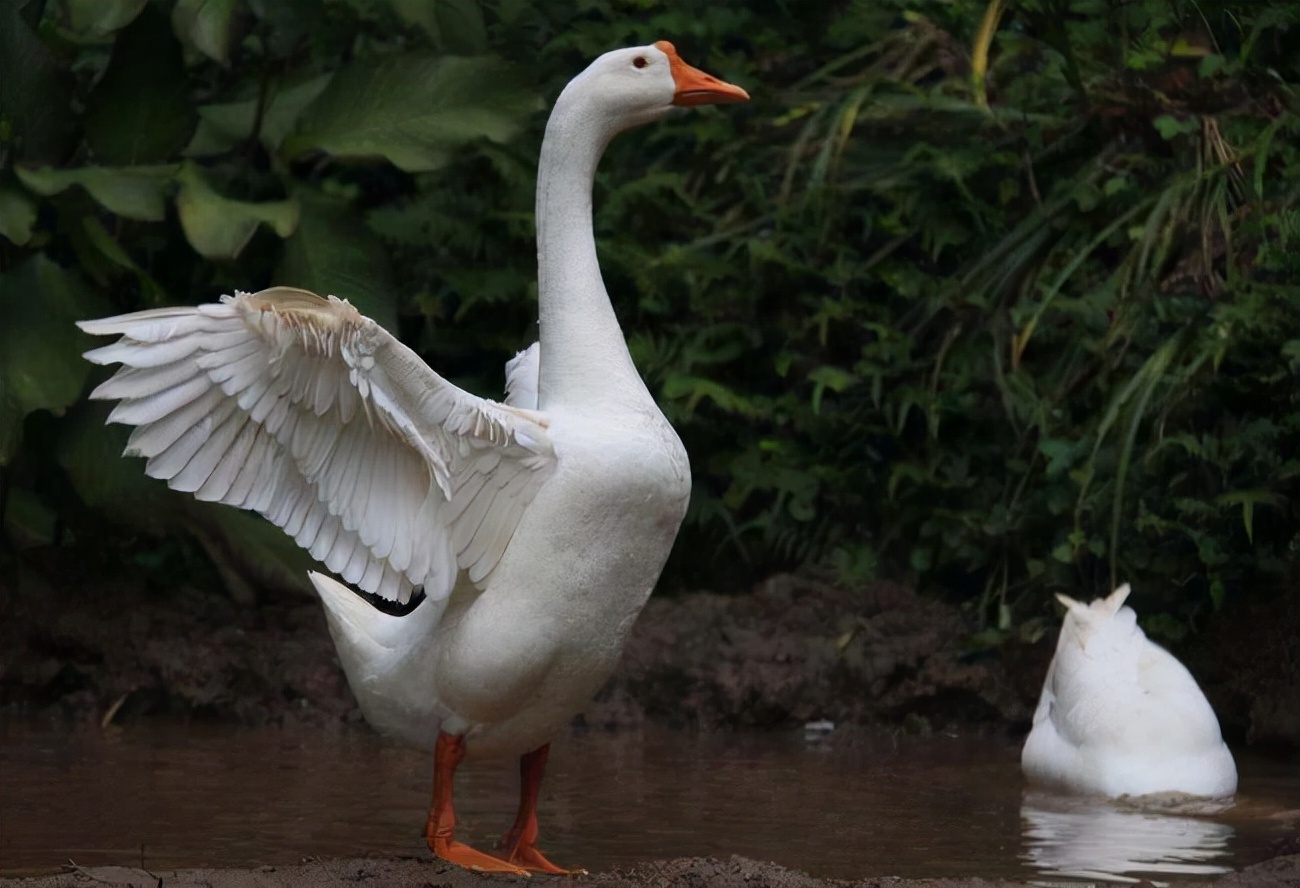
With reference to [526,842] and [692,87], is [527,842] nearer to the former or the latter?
[526,842]

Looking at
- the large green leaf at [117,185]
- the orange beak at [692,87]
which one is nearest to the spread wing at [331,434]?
the orange beak at [692,87]

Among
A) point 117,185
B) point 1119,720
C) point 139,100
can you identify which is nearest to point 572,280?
point 1119,720

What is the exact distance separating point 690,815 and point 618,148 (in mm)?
4600

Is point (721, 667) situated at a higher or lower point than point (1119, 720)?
higher

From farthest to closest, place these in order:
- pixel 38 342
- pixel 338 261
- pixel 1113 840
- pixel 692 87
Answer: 1. pixel 338 261
2. pixel 38 342
3. pixel 1113 840
4. pixel 692 87

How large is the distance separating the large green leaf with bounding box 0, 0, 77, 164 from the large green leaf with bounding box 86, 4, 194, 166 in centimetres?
14

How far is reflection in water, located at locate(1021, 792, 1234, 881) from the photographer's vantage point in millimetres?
4961

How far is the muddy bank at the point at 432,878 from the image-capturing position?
13.0ft

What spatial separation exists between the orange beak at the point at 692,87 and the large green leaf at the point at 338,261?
3187mm

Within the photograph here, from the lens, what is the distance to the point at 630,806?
231 inches

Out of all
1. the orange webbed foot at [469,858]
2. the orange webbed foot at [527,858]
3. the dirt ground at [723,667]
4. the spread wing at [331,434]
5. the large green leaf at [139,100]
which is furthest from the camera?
the large green leaf at [139,100]

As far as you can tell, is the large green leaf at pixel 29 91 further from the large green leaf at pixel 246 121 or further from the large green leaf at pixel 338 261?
the large green leaf at pixel 338 261

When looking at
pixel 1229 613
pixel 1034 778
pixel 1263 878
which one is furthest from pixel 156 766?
pixel 1229 613

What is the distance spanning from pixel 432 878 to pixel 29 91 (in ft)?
17.6
